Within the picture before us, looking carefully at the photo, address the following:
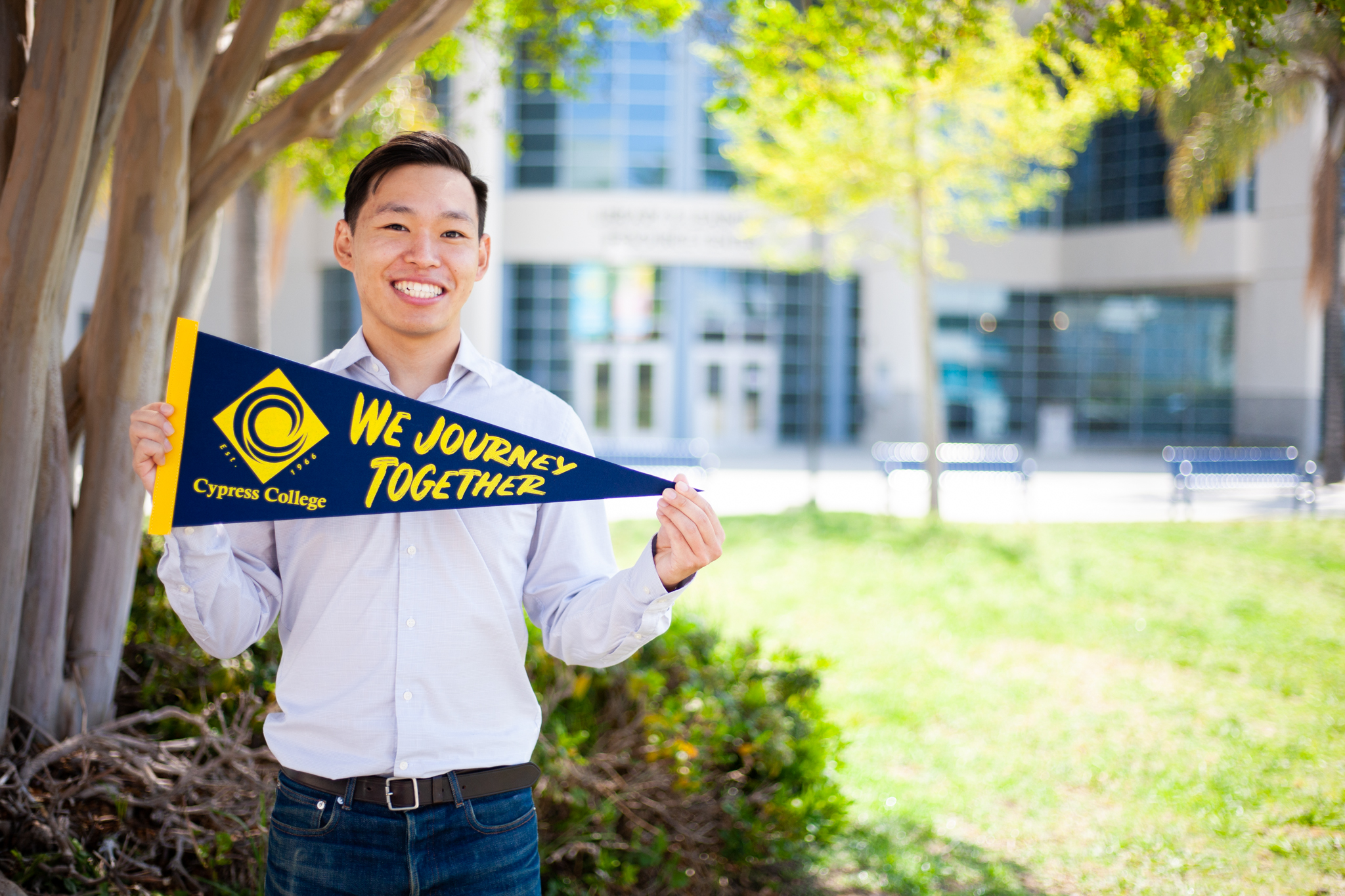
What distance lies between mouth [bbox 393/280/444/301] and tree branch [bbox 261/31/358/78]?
282cm

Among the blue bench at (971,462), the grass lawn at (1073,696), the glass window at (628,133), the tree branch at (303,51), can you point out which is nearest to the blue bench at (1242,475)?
the blue bench at (971,462)

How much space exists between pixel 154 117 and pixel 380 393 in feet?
6.92

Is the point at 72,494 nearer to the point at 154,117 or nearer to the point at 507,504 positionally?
the point at 154,117

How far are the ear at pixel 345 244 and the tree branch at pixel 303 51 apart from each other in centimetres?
256

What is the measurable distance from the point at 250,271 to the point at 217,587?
34.2 feet

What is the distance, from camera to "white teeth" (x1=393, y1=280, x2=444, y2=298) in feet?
6.76

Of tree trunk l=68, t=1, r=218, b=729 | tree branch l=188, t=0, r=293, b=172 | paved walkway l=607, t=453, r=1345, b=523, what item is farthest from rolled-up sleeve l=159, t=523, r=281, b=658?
paved walkway l=607, t=453, r=1345, b=523

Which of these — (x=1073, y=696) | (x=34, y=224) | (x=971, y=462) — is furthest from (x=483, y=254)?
(x=971, y=462)

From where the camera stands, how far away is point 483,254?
225cm

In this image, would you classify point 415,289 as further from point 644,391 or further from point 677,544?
point 644,391

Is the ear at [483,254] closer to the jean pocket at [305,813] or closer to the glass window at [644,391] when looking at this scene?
A: the jean pocket at [305,813]

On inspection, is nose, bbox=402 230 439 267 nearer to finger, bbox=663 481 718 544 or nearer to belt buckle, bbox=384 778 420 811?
finger, bbox=663 481 718 544

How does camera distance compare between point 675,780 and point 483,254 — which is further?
point 675,780

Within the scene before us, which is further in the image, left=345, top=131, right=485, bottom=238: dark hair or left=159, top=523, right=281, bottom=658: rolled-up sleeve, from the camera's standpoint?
left=345, top=131, right=485, bottom=238: dark hair
